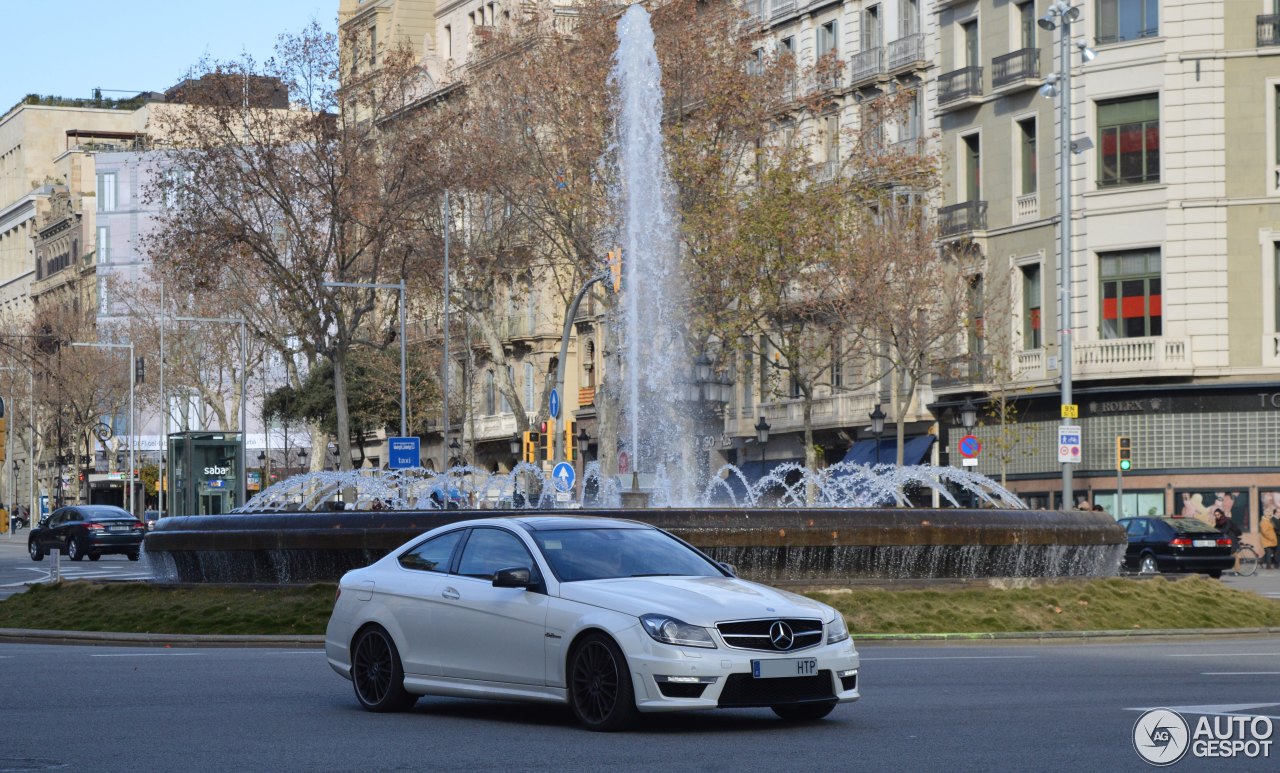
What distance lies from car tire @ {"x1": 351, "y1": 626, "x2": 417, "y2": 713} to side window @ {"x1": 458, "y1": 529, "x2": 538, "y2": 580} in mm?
851

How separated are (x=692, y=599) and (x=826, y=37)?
2104 inches

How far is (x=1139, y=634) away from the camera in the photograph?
22.5 metres

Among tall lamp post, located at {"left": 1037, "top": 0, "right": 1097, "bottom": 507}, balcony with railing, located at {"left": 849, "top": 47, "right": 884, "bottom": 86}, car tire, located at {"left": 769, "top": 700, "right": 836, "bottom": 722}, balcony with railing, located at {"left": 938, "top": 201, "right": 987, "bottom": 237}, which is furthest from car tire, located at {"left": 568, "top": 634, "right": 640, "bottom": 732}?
balcony with railing, located at {"left": 849, "top": 47, "right": 884, "bottom": 86}

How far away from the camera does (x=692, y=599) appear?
40.2 feet

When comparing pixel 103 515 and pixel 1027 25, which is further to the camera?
pixel 103 515

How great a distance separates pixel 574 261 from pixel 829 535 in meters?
30.4

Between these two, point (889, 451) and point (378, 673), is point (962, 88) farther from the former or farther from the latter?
point (378, 673)

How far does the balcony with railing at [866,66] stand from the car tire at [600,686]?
163ft

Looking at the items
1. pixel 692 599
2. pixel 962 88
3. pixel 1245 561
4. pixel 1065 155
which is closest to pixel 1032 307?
pixel 962 88

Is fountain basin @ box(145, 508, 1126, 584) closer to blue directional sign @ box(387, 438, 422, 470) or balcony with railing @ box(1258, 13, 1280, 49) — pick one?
blue directional sign @ box(387, 438, 422, 470)

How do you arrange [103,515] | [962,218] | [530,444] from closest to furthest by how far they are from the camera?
[530,444] < [103,515] < [962,218]

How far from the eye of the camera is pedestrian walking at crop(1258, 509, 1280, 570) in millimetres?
46500

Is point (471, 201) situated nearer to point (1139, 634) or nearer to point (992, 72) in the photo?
point (992, 72)

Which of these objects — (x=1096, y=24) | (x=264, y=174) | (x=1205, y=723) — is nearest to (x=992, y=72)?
(x=1096, y=24)
